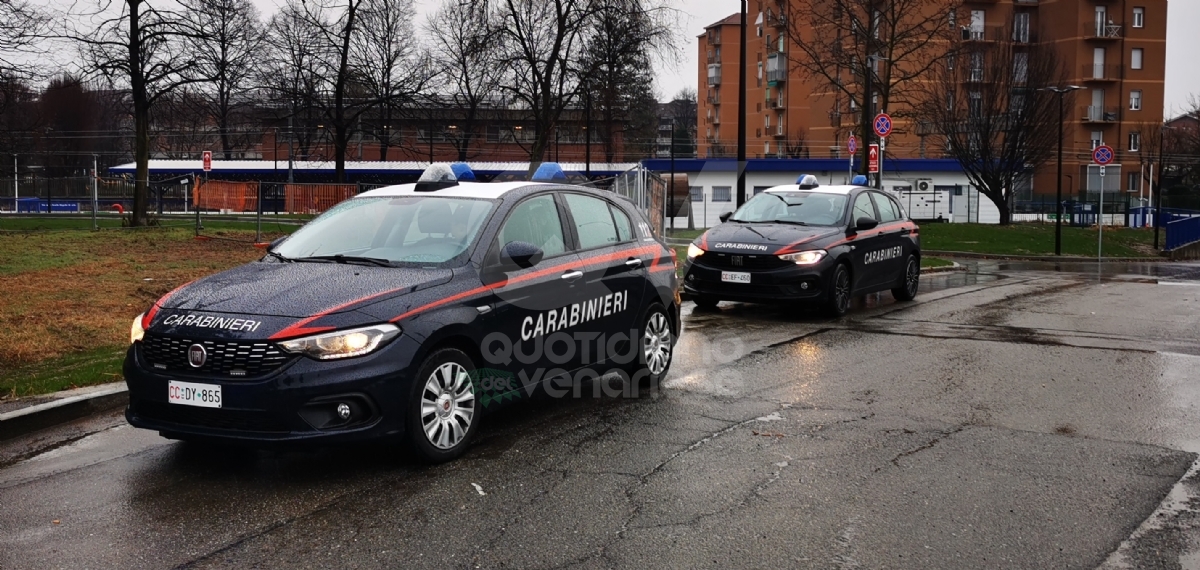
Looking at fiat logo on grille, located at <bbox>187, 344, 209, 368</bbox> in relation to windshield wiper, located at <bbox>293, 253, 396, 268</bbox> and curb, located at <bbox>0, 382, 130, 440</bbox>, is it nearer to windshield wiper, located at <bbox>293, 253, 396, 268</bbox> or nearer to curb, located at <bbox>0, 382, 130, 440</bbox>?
windshield wiper, located at <bbox>293, 253, 396, 268</bbox>

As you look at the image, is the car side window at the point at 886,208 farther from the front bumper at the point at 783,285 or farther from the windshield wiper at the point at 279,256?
the windshield wiper at the point at 279,256

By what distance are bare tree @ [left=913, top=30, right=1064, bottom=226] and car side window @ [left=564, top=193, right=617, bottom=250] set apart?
127 feet

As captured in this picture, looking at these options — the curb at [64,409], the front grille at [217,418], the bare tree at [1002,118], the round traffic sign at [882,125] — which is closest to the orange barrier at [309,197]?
the round traffic sign at [882,125]

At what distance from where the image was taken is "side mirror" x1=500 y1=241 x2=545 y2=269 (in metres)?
6.48

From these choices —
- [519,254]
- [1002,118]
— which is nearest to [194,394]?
[519,254]

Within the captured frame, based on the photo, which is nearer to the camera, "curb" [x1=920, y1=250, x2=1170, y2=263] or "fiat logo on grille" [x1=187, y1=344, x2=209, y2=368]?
"fiat logo on grille" [x1=187, y1=344, x2=209, y2=368]

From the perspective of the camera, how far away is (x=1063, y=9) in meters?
72.6

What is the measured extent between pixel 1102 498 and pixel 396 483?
3.69 meters

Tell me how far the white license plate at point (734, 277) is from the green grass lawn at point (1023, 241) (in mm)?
22400

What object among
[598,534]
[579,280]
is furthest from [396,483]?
[579,280]

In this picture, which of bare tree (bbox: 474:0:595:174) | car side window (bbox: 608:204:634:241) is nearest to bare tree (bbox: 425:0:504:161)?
bare tree (bbox: 474:0:595:174)

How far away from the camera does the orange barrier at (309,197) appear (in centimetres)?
3962

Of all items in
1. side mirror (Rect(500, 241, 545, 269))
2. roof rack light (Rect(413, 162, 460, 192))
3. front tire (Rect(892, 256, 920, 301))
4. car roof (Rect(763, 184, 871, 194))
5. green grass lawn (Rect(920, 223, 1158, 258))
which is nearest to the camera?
side mirror (Rect(500, 241, 545, 269))

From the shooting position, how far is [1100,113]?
73625mm
